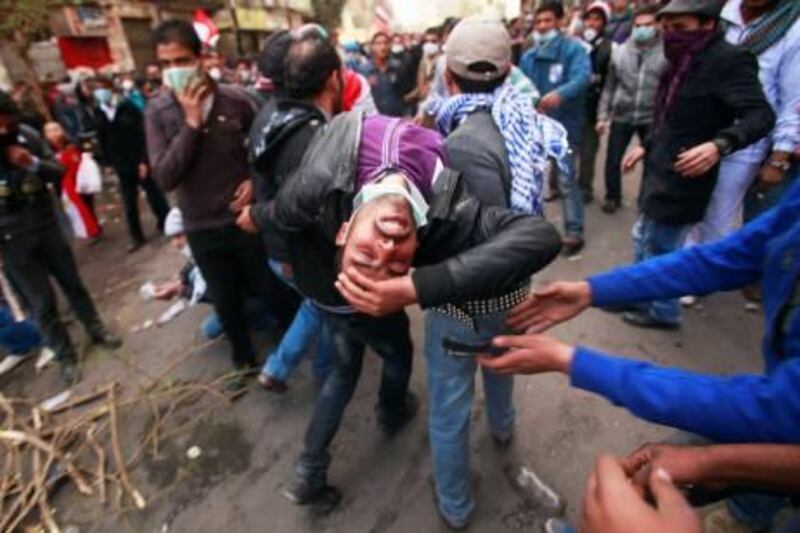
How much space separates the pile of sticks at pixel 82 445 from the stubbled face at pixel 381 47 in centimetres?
527

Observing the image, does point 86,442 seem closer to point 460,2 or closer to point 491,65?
point 491,65

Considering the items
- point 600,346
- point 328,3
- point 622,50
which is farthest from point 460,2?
point 600,346

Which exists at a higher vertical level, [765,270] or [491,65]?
[491,65]

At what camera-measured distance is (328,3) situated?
A: 35.7 metres

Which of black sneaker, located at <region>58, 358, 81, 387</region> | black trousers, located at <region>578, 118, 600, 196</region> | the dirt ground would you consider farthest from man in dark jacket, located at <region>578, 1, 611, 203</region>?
black sneaker, located at <region>58, 358, 81, 387</region>

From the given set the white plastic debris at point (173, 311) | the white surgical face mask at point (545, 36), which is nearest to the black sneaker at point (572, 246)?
the white surgical face mask at point (545, 36)

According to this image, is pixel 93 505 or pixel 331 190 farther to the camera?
pixel 93 505

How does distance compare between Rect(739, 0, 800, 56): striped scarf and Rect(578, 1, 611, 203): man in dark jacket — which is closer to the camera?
Rect(739, 0, 800, 56): striped scarf

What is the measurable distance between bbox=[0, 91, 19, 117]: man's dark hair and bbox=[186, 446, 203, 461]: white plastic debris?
7.70 ft

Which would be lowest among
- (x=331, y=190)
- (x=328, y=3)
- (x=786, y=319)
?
(x=786, y=319)

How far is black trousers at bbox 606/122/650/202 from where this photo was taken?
4.32 m

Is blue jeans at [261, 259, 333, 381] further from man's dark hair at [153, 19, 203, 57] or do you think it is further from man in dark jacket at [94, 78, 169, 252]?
man in dark jacket at [94, 78, 169, 252]

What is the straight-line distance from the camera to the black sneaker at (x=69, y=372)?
345 centimetres

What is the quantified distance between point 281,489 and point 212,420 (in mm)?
756
